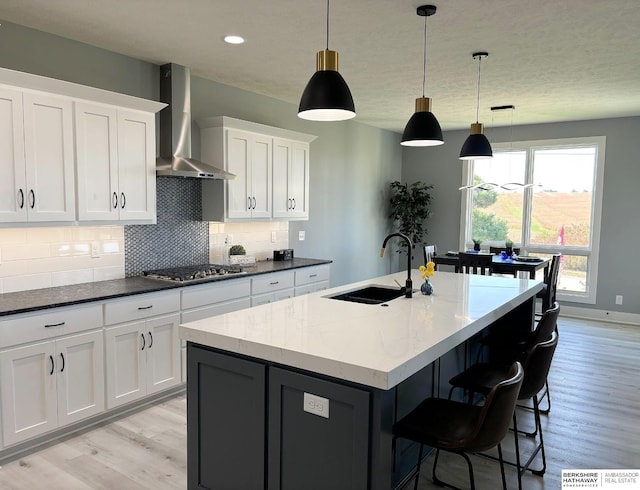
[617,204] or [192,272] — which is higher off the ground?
[617,204]

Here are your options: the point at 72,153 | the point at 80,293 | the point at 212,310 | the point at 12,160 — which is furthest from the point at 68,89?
the point at 212,310

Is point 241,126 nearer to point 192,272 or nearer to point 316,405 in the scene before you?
point 192,272

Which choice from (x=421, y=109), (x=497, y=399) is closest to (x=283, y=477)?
(x=497, y=399)

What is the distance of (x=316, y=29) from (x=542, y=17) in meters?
1.45

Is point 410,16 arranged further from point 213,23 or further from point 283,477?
point 283,477

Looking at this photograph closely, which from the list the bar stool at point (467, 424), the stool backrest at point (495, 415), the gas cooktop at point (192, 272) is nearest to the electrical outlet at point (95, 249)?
the gas cooktop at point (192, 272)

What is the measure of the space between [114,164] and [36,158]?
22.0 inches

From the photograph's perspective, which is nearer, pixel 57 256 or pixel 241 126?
pixel 57 256

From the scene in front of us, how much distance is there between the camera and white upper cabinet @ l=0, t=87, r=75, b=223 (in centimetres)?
295

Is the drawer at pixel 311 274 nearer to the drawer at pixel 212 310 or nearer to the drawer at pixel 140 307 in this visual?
the drawer at pixel 212 310

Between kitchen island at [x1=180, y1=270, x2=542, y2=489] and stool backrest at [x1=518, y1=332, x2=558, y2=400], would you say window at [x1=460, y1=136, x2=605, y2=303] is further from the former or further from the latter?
kitchen island at [x1=180, y1=270, x2=542, y2=489]

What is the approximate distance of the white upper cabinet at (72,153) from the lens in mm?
2975

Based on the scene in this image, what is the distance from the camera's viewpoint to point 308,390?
1.89 m

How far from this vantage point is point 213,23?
3.22 metres
